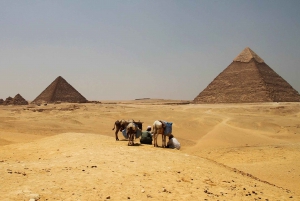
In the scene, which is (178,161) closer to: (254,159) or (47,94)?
(254,159)

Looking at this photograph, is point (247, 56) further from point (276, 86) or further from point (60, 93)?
point (60, 93)

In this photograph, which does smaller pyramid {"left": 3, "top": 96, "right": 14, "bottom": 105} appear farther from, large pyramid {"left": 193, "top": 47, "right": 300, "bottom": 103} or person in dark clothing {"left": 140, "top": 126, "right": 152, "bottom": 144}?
person in dark clothing {"left": 140, "top": 126, "right": 152, "bottom": 144}

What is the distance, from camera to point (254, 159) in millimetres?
10648

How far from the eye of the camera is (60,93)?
203ft

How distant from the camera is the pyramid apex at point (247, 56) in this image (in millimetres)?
86250

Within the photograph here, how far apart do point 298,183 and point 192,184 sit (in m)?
4.04

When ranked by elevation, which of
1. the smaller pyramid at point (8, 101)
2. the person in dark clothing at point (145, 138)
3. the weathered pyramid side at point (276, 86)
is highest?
the weathered pyramid side at point (276, 86)

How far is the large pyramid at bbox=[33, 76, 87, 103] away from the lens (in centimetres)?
6059

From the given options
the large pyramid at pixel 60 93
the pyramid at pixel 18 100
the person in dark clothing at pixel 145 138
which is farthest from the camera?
the large pyramid at pixel 60 93

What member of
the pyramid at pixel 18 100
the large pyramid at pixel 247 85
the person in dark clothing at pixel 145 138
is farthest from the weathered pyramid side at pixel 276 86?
the person in dark clothing at pixel 145 138

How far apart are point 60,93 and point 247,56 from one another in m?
60.2

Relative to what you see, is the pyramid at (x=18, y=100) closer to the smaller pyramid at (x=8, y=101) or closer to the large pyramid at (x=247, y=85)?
the smaller pyramid at (x=8, y=101)

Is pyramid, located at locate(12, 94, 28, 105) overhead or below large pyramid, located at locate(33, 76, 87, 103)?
below

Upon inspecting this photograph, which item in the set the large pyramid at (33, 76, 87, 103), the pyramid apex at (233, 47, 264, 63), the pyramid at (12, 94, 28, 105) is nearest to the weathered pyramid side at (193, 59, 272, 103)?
the pyramid apex at (233, 47, 264, 63)
